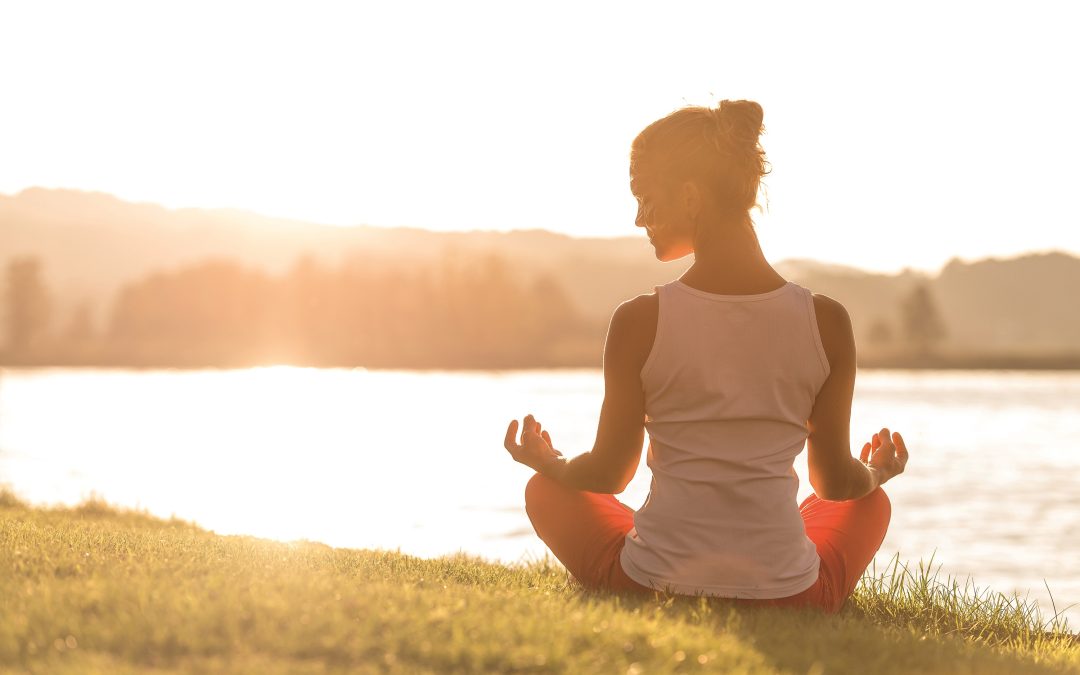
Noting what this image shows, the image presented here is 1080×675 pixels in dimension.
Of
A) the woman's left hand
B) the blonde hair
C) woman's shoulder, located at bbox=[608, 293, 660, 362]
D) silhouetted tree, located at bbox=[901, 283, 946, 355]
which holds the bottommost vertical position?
the woman's left hand

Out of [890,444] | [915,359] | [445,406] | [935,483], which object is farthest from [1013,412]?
[915,359]

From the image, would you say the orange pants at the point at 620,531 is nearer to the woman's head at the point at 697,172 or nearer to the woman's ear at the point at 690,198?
the woman's head at the point at 697,172

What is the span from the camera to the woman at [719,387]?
4137mm

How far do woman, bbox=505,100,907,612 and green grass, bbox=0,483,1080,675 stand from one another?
260mm

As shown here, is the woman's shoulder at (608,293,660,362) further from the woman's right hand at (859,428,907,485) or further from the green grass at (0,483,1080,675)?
the woman's right hand at (859,428,907,485)

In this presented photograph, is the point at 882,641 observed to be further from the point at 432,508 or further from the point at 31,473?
the point at 31,473

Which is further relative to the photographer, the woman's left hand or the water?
the water

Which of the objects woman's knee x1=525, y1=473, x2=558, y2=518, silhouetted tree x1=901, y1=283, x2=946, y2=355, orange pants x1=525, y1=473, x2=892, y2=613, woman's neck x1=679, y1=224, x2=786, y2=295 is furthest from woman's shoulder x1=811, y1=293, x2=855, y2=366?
silhouetted tree x1=901, y1=283, x2=946, y2=355

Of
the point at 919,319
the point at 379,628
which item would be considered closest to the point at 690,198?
the point at 379,628

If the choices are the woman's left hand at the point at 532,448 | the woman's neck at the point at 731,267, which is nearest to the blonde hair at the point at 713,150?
the woman's neck at the point at 731,267

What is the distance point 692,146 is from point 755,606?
189cm

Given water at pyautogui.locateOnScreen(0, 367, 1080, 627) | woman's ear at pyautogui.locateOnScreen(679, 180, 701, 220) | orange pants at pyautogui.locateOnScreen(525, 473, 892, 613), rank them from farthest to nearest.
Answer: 1. water at pyautogui.locateOnScreen(0, 367, 1080, 627)
2. orange pants at pyautogui.locateOnScreen(525, 473, 892, 613)
3. woman's ear at pyautogui.locateOnScreen(679, 180, 701, 220)

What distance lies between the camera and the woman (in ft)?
13.6

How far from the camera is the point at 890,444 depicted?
488 cm
